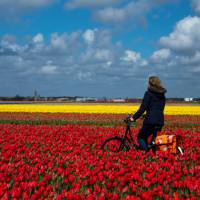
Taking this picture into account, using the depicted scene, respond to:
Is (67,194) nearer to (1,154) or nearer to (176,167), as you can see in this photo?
(176,167)

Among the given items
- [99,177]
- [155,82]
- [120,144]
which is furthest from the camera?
[120,144]

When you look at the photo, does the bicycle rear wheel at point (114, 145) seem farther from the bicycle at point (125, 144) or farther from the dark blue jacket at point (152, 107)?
the dark blue jacket at point (152, 107)

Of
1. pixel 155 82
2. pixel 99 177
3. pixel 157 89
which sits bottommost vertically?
pixel 99 177

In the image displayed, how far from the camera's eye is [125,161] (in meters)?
9.57

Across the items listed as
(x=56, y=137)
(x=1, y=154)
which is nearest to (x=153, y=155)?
(x=1, y=154)

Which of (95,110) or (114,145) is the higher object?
(95,110)

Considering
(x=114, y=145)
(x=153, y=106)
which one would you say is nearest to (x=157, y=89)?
(x=153, y=106)

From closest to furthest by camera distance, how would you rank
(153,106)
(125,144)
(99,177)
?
1. (99,177)
2. (153,106)
3. (125,144)

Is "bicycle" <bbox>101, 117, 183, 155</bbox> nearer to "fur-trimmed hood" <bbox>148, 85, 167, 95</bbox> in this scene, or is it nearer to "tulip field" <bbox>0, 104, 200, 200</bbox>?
"tulip field" <bbox>0, 104, 200, 200</bbox>

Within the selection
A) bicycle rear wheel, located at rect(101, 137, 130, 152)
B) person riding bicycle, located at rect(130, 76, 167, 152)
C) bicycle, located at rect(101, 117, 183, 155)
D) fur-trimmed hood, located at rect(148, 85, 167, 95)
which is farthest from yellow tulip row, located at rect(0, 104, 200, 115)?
fur-trimmed hood, located at rect(148, 85, 167, 95)

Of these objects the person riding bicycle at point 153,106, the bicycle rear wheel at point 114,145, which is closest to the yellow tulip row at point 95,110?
the bicycle rear wheel at point 114,145

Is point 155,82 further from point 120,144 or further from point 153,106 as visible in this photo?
point 120,144

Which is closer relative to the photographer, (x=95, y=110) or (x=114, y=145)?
(x=114, y=145)

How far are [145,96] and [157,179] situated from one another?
3335mm
